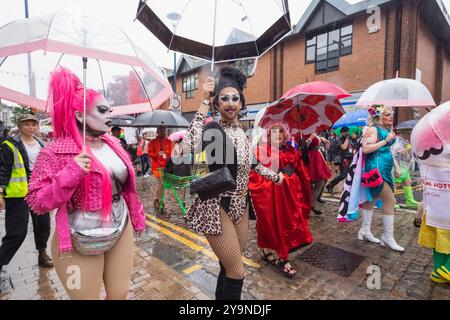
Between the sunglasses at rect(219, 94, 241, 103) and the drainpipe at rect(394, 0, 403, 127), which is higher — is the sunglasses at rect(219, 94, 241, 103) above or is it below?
below

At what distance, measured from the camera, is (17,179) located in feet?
10.2

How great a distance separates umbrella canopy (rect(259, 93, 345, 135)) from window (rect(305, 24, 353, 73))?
11.9 m

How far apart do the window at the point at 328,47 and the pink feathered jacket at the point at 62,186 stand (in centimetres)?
1551

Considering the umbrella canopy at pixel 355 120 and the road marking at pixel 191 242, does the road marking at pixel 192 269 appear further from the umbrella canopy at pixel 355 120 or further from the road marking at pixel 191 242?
the umbrella canopy at pixel 355 120

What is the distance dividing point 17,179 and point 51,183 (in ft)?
6.82

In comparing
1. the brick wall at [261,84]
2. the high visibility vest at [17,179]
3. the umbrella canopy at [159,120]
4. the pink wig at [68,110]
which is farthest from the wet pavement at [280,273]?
the brick wall at [261,84]

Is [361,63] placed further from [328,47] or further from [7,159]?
[7,159]

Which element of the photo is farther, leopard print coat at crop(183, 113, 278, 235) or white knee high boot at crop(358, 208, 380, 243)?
white knee high boot at crop(358, 208, 380, 243)

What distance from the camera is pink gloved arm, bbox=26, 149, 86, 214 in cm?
153

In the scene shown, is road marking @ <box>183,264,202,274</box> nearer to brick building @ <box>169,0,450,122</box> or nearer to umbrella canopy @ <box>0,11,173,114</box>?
umbrella canopy @ <box>0,11,173,114</box>

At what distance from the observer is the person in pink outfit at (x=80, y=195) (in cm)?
158

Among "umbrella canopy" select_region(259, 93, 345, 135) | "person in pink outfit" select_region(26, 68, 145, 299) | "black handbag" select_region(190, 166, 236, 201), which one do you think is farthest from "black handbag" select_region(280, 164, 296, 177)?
"person in pink outfit" select_region(26, 68, 145, 299)

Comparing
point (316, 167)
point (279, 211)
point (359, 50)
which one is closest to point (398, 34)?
point (359, 50)
